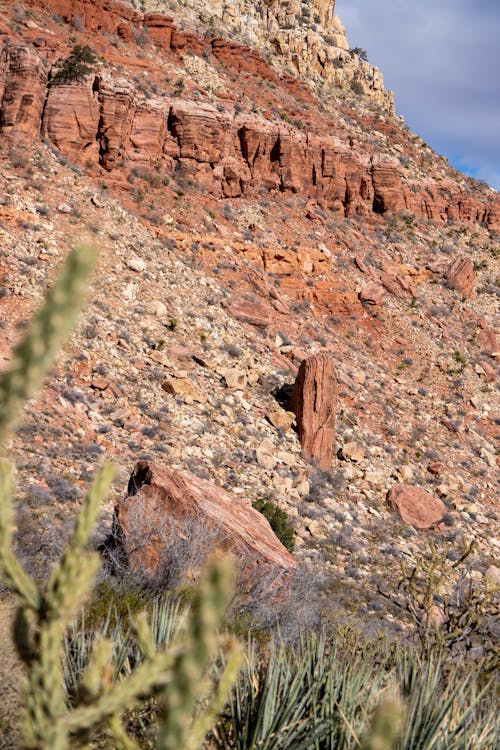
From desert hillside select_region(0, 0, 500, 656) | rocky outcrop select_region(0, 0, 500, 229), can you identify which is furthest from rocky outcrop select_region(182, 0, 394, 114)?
rocky outcrop select_region(0, 0, 500, 229)

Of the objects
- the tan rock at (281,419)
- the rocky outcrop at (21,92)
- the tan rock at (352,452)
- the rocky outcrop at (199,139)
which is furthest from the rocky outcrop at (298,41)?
the tan rock at (352,452)

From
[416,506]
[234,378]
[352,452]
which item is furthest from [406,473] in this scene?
[234,378]

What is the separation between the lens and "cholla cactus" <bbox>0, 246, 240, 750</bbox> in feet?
3.56

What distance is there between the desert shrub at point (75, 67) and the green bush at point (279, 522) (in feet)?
61.3

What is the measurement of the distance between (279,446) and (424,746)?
11694 mm

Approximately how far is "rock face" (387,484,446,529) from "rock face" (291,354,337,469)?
1.88 metres

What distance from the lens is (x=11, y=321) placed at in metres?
12.8

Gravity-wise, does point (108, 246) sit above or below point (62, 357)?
above

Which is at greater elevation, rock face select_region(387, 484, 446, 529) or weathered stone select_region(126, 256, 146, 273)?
weathered stone select_region(126, 256, 146, 273)

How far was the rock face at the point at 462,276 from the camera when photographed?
2867cm

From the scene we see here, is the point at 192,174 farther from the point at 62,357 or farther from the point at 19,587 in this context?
the point at 19,587

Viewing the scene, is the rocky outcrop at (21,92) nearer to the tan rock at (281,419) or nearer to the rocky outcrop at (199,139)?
the rocky outcrop at (199,139)

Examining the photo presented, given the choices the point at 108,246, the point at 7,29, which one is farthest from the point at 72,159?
the point at 7,29

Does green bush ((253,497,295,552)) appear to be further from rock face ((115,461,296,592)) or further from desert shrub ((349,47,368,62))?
desert shrub ((349,47,368,62))
